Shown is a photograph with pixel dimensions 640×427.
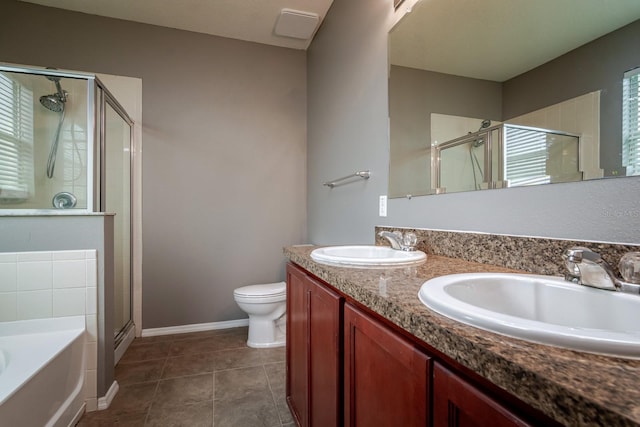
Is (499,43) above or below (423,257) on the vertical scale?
above

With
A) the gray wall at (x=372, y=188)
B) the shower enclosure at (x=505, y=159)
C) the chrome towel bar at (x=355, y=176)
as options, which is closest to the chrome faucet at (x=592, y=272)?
the gray wall at (x=372, y=188)

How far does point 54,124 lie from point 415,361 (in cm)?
265

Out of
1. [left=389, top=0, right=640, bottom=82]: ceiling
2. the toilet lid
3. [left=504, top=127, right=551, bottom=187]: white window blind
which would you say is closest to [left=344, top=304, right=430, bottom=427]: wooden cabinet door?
[left=504, top=127, right=551, bottom=187]: white window blind

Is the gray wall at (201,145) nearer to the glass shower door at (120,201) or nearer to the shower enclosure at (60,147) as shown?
the glass shower door at (120,201)

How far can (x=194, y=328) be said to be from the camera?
257 cm

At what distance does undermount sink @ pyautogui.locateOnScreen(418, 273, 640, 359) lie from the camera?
35cm

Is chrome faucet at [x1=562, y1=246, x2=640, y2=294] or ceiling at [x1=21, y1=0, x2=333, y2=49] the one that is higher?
ceiling at [x1=21, y1=0, x2=333, y2=49]

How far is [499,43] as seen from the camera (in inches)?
36.9

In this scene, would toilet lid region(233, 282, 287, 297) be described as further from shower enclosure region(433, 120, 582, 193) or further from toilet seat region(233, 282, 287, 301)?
shower enclosure region(433, 120, 582, 193)

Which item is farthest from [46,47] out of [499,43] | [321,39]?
[499,43]

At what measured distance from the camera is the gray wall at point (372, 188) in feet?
2.29

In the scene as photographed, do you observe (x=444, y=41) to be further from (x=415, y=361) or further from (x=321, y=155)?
(x=321, y=155)

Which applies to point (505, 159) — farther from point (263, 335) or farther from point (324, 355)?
point (263, 335)

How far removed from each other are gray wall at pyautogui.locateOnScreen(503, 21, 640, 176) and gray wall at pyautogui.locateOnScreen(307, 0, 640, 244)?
0.11 metres
